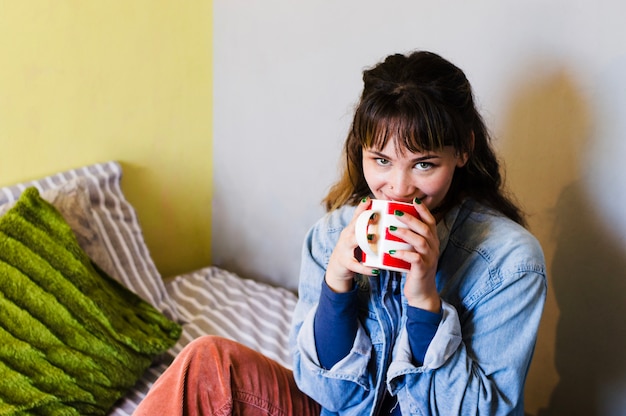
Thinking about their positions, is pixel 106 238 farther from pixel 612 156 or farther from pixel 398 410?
pixel 612 156

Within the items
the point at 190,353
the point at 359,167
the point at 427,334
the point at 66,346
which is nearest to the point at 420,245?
the point at 427,334

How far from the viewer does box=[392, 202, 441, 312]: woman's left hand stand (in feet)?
2.88

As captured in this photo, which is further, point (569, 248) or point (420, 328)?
point (569, 248)

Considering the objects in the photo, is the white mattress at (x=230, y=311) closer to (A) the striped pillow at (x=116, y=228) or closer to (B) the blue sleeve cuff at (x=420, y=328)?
(A) the striped pillow at (x=116, y=228)

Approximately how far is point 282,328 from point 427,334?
735 millimetres

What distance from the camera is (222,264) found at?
81.9 inches

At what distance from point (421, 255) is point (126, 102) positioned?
1110 millimetres

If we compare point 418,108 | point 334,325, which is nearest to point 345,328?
point 334,325

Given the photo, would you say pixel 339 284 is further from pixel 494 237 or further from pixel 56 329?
pixel 56 329

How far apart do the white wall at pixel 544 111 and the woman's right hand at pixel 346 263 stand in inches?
22.7

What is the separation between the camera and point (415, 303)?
0.95 meters

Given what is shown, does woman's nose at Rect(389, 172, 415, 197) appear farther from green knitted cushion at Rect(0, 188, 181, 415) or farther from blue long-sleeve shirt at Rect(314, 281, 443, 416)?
green knitted cushion at Rect(0, 188, 181, 415)

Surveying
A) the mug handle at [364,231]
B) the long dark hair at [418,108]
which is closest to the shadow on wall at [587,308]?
the long dark hair at [418,108]

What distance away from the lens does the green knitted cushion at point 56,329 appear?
4.11 feet
